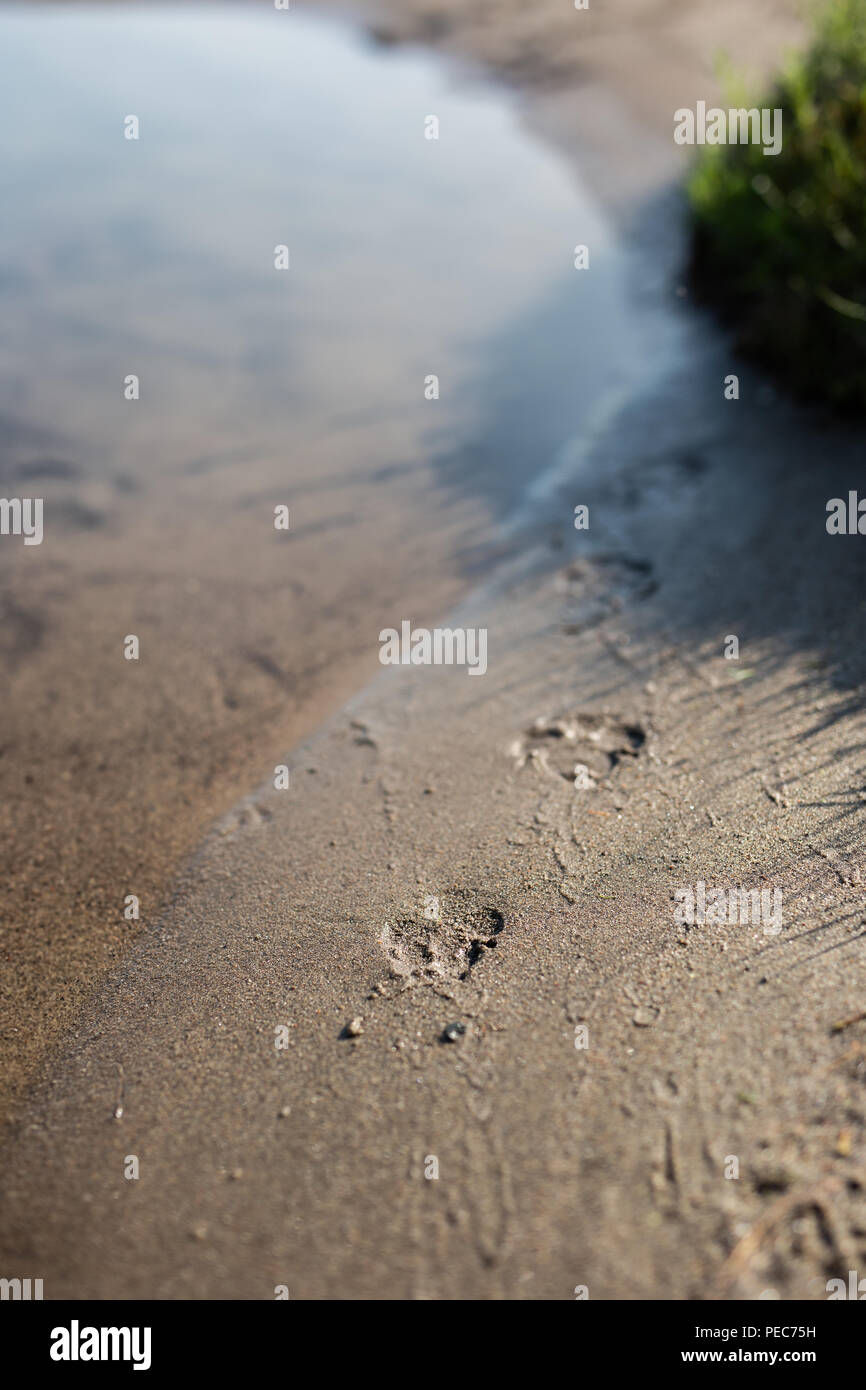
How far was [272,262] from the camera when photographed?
7746 millimetres

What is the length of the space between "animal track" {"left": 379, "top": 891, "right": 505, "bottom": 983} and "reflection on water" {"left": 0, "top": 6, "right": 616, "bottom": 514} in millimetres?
3219

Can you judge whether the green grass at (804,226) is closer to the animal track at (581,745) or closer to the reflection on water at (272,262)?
the reflection on water at (272,262)

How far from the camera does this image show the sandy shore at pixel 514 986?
7.14 ft

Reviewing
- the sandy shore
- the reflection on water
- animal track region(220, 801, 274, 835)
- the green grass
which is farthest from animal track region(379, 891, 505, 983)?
the green grass

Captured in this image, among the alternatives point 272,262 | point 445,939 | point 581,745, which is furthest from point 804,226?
point 445,939

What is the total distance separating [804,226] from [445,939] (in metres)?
4.38

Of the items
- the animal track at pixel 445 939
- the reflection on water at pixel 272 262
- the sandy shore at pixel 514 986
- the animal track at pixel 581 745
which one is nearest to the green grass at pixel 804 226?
the reflection on water at pixel 272 262

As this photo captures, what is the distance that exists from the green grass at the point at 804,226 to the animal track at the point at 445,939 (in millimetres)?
3489

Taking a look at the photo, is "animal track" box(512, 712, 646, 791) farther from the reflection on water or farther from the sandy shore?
the reflection on water

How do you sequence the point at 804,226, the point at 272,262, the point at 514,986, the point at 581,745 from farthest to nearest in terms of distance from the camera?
the point at 272,262, the point at 804,226, the point at 581,745, the point at 514,986

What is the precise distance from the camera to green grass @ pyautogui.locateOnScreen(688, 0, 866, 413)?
5066mm

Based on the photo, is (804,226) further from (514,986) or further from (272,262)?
(514,986)

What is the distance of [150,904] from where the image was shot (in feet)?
10.8

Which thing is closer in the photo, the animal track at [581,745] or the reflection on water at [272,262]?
the animal track at [581,745]
